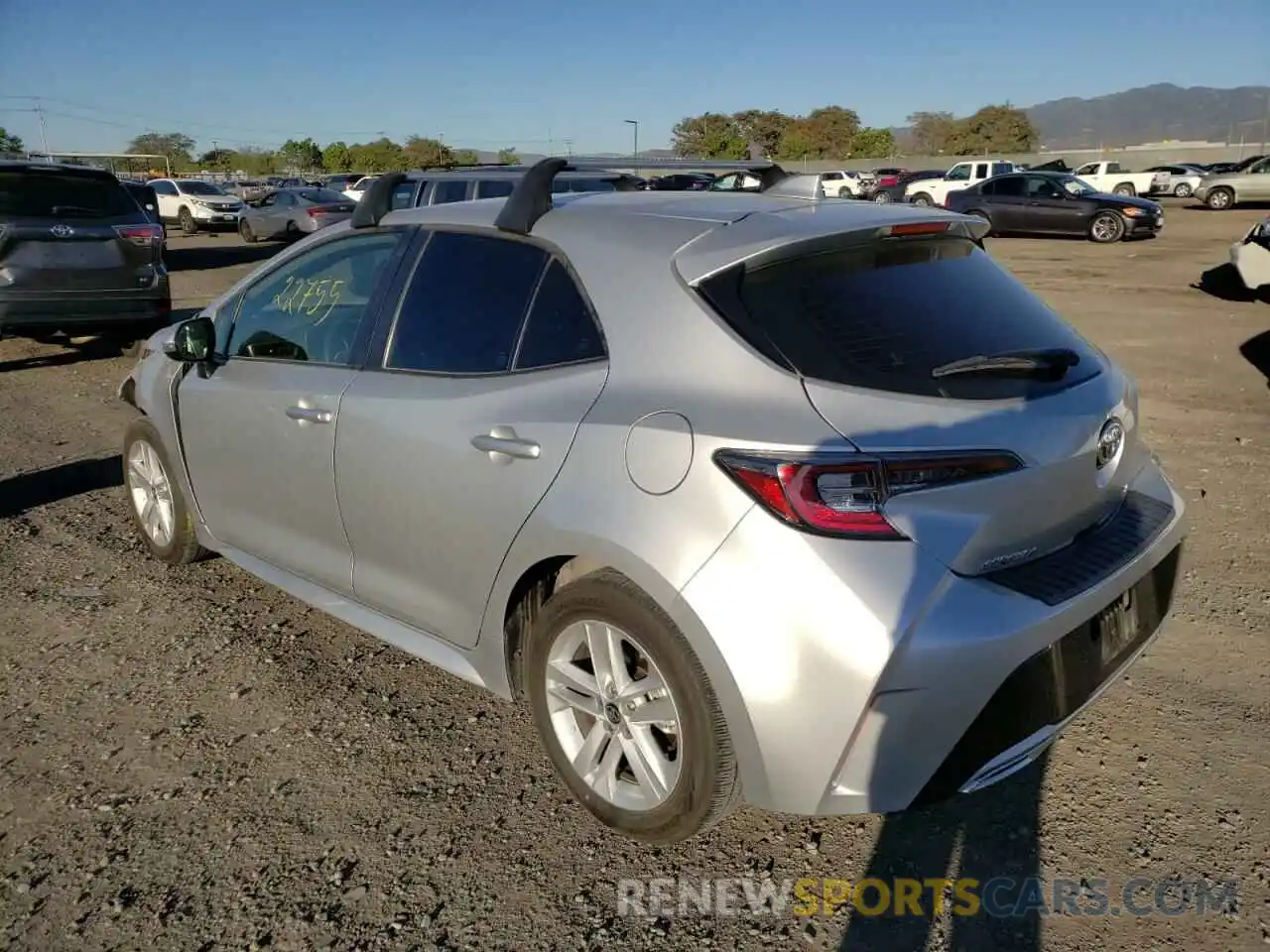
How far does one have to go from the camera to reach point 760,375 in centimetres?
228

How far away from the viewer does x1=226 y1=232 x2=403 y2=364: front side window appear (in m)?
3.38

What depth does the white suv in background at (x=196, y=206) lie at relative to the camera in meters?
28.7

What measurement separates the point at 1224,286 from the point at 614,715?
14.5 m

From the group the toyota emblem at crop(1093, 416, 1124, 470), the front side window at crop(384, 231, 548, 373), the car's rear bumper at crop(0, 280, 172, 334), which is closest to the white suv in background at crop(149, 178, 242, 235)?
the car's rear bumper at crop(0, 280, 172, 334)

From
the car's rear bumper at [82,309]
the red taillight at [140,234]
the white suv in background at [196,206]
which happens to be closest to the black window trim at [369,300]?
the car's rear bumper at [82,309]

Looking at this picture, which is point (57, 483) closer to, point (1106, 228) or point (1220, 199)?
point (1106, 228)

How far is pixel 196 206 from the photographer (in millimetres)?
28766

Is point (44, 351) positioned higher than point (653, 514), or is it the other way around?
point (653, 514)

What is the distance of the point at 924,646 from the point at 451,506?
1411mm

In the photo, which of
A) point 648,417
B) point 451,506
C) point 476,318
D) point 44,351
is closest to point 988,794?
point 648,417

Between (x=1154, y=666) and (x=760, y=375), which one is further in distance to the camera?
(x=1154, y=666)

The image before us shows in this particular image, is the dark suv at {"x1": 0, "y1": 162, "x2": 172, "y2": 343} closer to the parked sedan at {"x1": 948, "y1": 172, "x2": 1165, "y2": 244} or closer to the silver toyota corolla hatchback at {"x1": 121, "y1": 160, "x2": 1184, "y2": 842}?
the silver toyota corolla hatchback at {"x1": 121, "y1": 160, "x2": 1184, "y2": 842}

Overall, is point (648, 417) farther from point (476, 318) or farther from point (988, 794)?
point (988, 794)

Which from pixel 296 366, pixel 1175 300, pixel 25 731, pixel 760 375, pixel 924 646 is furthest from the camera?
pixel 1175 300
